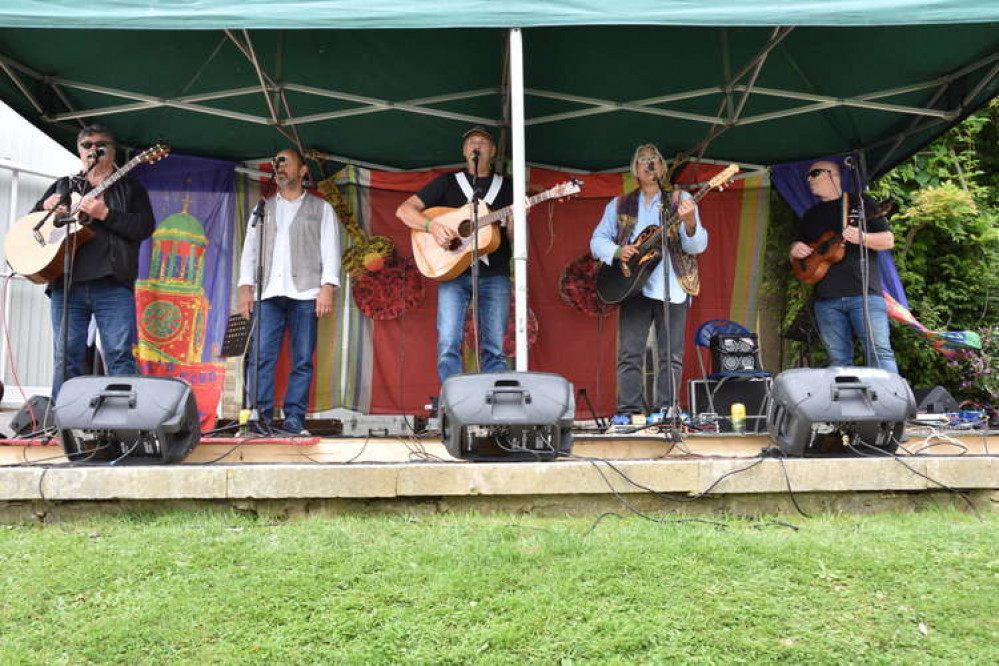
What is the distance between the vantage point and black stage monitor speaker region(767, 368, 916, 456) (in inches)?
127

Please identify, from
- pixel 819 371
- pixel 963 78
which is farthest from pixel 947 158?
pixel 819 371

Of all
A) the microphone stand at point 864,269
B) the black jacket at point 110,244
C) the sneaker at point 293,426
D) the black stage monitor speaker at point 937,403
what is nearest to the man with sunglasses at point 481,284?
the sneaker at point 293,426

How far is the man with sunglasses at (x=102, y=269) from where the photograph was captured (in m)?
4.39

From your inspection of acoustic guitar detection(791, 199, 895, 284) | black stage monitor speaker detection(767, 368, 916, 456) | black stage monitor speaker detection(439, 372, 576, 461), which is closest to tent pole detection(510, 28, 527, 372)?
black stage monitor speaker detection(439, 372, 576, 461)

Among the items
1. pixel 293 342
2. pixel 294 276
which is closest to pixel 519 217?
pixel 294 276

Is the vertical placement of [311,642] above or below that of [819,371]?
below

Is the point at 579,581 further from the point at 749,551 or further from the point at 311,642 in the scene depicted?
the point at 311,642

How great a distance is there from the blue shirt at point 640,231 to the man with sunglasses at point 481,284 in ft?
1.94

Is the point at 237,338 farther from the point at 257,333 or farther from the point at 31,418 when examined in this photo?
the point at 31,418

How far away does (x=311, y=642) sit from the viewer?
2.10 meters

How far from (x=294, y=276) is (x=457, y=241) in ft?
3.49

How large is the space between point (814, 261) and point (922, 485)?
106 inches

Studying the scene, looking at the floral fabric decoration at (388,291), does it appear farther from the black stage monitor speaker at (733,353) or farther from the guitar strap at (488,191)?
the black stage monitor speaker at (733,353)

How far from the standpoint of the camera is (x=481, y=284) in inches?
205
